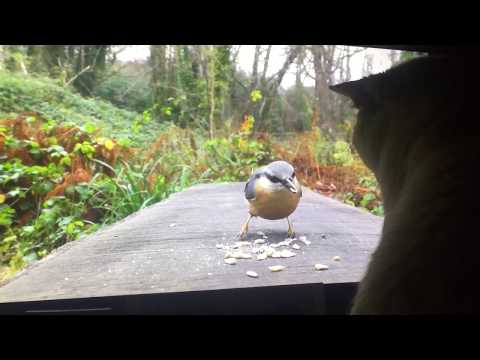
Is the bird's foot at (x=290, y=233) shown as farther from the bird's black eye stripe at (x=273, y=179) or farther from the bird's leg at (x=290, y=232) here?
the bird's black eye stripe at (x=273, y=179)

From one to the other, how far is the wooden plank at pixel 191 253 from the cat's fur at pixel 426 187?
0.95 ft

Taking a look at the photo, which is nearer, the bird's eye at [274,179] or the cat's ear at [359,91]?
the cat's ear at [359,91]

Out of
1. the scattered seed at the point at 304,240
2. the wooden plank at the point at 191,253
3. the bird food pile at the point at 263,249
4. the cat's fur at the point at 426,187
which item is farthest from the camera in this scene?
the scattered seed at the point at 304,240

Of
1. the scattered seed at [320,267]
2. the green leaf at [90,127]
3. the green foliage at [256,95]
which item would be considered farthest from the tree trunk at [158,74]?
the scattered seed at [320,267]

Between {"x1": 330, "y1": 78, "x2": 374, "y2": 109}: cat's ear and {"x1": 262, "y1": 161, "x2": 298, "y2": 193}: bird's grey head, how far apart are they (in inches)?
12.5

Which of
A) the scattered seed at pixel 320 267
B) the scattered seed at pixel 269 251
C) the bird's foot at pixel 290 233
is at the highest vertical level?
the bird's foot at pixel 290 233

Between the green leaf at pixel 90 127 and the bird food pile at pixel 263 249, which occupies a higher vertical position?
the green leaf at pixel 90 127

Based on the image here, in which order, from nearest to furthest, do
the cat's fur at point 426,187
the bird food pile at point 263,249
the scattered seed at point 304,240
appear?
the cat's fur at point 426,187 → the bird food pile at point 263,249 → the scattered seed at point 304,240

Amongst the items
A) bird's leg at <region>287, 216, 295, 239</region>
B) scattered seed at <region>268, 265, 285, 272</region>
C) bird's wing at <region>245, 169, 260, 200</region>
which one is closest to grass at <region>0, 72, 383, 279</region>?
bird's wing at <region>245, 169, 260, 200</region>

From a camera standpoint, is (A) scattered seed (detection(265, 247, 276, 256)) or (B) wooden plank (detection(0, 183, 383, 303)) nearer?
(B) wooden plank (detection(0, 183, 383, 303))

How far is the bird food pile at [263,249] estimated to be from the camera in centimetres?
124

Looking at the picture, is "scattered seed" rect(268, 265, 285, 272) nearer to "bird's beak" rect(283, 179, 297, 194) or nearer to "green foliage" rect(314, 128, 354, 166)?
"bird's beak" rect(283, 179, 297, 194)

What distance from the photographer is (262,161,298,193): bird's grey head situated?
1.32 metres

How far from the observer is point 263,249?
130 cm
